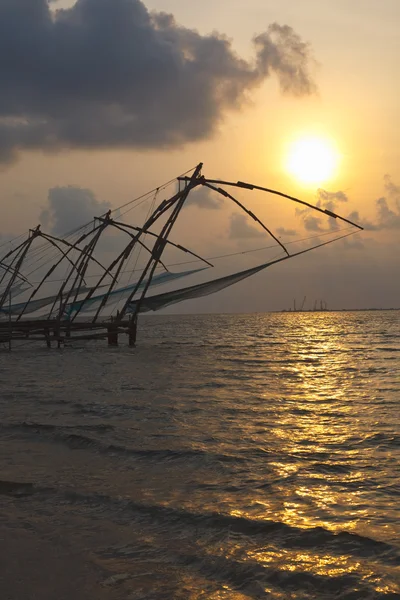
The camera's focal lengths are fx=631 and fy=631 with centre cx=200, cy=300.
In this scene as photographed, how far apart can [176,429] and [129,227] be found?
15166 millimetres

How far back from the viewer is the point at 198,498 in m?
5.11

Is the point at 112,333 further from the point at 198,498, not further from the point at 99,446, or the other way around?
the point at 198,498

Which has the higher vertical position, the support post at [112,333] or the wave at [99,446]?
the support post at [112,333]

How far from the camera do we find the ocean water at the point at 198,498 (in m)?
3.59

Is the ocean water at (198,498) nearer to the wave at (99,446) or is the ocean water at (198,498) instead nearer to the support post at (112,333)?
the wave at (99,446)

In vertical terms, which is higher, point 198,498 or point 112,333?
point 112,333

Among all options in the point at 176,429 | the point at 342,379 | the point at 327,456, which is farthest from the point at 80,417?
the point at 342,379

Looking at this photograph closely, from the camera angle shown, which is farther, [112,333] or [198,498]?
[112,333]

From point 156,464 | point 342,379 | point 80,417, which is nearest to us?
point 156,464

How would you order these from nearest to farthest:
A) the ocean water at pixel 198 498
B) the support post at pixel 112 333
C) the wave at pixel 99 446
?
the ocean water at pixel 198 498
the wave at pixel 99 446
the support post at pixel 112 333

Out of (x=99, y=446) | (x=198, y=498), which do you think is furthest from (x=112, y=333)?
(x=198, y=498)

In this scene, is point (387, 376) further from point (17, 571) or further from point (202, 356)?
point (17, 571)

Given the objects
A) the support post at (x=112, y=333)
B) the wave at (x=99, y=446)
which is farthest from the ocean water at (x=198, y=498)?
the support post at (x=112, y=333)

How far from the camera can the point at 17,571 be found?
11.9 ft
